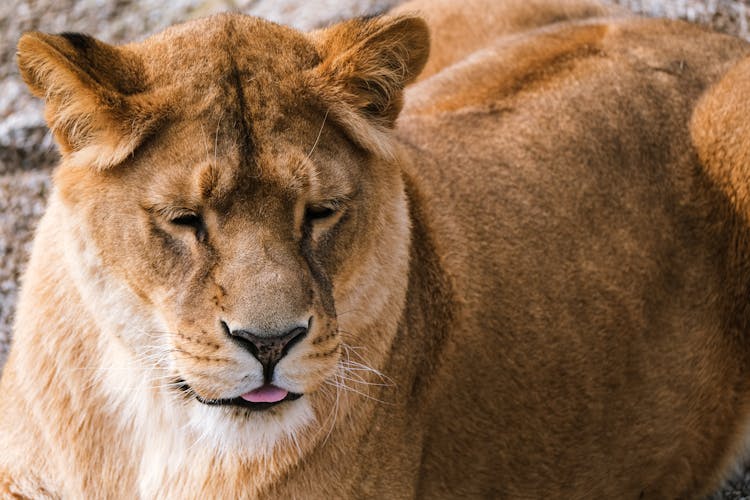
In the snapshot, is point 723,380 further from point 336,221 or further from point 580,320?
point 336,221

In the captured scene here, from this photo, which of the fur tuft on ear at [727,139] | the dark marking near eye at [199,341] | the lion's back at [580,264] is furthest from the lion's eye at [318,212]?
the fur tuft on ear at [727,139]

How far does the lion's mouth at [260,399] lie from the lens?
10.5 feet

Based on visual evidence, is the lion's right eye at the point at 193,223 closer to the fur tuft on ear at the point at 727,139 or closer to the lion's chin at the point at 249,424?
the lion's chin at the point at 249,424

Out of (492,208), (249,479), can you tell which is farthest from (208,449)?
(492,208)

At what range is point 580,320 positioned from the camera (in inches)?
Answer: 177

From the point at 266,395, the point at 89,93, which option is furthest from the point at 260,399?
the point at 89,93

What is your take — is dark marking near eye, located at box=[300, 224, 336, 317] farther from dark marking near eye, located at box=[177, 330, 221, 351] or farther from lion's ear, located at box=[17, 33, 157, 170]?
lion's ear, located at box=[17, 33, 157, 170]

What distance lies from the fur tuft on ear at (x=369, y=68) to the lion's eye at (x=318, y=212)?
0.29 metres

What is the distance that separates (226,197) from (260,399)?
0.54 metres

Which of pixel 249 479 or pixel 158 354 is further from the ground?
pixel 158 354

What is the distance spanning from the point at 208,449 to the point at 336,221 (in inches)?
31.5

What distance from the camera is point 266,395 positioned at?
321 cm

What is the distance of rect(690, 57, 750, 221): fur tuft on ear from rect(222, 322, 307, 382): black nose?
2414mm

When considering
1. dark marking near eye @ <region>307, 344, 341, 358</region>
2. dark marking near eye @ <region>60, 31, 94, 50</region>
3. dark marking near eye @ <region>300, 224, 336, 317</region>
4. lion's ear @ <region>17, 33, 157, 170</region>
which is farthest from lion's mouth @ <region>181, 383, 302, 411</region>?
dark marking near eye @ <region>60, 31, 94, 50</region>
